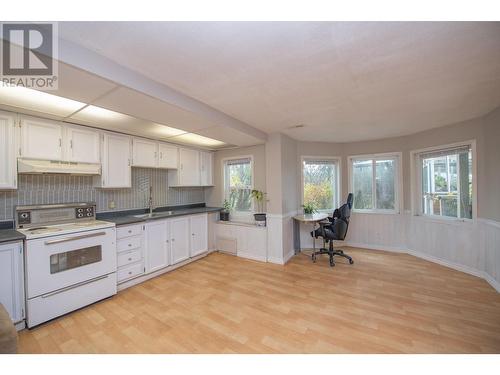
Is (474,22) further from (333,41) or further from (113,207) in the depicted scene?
(113,207)

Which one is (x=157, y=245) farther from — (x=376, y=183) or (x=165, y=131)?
(x=376, y=183)

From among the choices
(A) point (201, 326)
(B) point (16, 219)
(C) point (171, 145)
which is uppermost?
(C) point (171, 145)

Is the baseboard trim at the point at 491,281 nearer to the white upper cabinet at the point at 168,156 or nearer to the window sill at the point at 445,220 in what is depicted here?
the window sill at the point at 445,220

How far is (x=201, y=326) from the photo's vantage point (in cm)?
194

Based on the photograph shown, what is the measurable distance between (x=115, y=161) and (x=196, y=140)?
129cm

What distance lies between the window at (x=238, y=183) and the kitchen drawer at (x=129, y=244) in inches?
76.6

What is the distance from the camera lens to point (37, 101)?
1.91 m

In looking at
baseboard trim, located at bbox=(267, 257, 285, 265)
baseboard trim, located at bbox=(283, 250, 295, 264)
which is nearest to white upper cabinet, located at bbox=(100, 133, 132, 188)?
baseboard trim, located at bbox=(267, 257, 285, 265)

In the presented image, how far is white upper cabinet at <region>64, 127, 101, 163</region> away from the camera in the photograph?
2490 mm

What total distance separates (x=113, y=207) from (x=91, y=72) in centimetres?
223

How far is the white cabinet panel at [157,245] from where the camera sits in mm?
2994

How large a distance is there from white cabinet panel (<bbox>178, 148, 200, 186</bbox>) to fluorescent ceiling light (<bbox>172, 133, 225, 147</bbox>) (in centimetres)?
26
